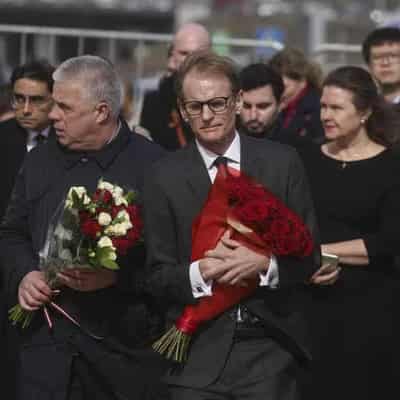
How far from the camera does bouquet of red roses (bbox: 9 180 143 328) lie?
182 inches

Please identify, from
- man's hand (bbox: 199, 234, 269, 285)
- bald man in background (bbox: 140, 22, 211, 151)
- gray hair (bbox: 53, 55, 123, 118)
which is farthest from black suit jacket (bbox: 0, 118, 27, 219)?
man's hand (bbox: 199, 234, 269, 285)

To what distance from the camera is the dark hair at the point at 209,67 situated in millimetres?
Result: 4656

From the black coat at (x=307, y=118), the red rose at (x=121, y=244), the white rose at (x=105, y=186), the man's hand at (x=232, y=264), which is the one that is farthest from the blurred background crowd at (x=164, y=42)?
the man's hand at (x=232, y=264)

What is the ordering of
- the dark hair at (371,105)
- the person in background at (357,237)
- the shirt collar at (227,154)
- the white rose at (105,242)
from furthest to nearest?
the dark hair at (371,105), the person in background at (357,237), the shirt collar at (227,154), the white rose at (105,242)

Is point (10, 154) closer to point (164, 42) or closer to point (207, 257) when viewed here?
point (207, 257)

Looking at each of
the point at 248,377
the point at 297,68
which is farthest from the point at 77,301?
the point at 297,68

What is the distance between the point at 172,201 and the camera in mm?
4645

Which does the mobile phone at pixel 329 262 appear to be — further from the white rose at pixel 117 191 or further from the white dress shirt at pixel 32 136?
the white dress shirt at pixel 32 136

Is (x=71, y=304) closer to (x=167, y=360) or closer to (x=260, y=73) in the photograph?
(x=167, y=360)

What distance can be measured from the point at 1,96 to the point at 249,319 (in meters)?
5.33

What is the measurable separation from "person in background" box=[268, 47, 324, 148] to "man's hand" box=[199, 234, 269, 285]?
3.48 metres

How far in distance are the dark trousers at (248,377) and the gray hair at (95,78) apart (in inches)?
52.2

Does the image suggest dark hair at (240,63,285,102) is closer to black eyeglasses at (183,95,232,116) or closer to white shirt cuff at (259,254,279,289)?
black eyeglasses at (183,95,232,116)

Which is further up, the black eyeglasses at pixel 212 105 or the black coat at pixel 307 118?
the black eyeglasses at pixel 212 105
